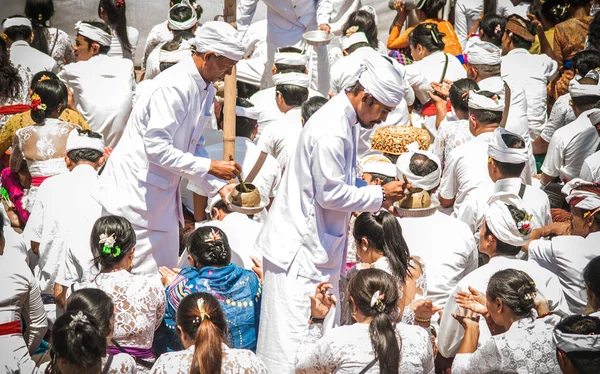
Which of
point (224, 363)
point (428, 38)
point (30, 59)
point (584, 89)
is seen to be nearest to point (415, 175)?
point (224, 363)

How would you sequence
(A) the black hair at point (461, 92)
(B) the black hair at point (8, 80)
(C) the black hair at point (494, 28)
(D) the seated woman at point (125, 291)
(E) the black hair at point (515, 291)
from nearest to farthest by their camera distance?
1. (E) the black hair at point (515, 291)
2. (D) the seated woman at point (125, 291)
3. (A) the black hair at point (461, 92)
4. (B) the black hair at point (8, 80)
5. (C) the black hair at point (494, 28)

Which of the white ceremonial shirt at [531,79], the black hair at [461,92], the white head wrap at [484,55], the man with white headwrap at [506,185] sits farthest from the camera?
the white ceremonial shirt at [531,79]

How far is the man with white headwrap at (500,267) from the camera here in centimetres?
463

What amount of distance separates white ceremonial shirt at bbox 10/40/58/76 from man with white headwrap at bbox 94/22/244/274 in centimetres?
311

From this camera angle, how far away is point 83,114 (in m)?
7.80

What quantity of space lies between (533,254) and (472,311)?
985mm

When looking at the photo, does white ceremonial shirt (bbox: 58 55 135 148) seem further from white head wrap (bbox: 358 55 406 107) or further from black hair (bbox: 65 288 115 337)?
black hair (bbox: 65 288 115 337)

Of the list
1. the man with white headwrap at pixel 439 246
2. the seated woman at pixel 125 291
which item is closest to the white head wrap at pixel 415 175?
the man with white headwrap at pixel 439 246

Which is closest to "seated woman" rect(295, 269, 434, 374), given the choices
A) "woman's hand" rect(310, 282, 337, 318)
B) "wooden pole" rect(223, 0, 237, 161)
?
"woman's hand" rect(310, 282, 337, 318)

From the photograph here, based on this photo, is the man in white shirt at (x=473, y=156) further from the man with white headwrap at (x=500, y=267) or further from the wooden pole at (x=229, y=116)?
the wooden pole at (x=229, y=116)

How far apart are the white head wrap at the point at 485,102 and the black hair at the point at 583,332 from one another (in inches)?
117

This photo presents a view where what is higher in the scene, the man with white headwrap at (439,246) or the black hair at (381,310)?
the black hair at (381,310)

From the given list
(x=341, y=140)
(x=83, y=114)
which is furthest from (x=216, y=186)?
(x=83, y=114)

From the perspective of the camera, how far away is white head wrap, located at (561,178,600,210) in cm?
523
